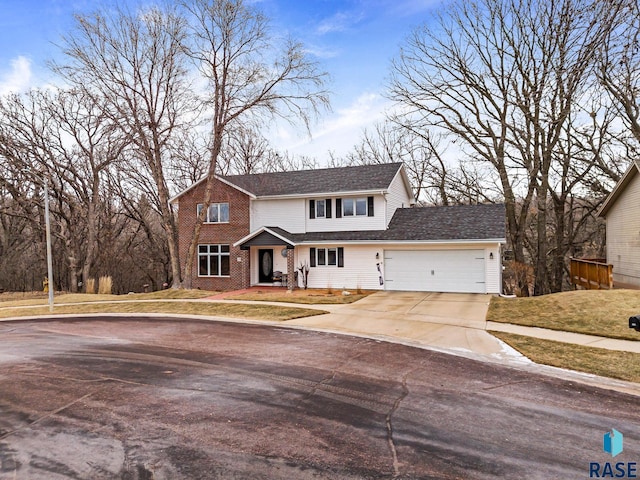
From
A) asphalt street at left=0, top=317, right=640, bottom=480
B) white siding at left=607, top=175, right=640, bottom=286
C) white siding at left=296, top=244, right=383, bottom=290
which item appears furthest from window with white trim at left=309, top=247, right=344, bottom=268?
white siding at left=607, top=175, right=640, bottom=286

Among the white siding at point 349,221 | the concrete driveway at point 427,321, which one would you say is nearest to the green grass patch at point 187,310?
the concrete driveway at point 427,321

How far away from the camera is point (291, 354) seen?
8.78 m

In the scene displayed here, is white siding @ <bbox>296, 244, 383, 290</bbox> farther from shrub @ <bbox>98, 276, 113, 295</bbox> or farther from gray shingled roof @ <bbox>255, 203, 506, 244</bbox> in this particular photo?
shrub @ <bbox>98, 276, 113, 295</bbox>

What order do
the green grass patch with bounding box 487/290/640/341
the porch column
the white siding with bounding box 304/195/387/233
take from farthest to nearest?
the white siding with bounding box 304/195/387/233 → the porch column → the green grass patch with bounding box 487/290/640/341

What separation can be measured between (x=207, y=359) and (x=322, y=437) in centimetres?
443

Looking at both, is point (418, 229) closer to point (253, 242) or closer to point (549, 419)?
point (253, 242)

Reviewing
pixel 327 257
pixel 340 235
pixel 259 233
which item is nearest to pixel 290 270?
pixel 327 257

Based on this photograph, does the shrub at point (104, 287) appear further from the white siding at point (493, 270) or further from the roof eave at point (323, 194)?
the white siding at point (493, 270)

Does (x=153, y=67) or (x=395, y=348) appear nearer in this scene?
(x=395, y=348)

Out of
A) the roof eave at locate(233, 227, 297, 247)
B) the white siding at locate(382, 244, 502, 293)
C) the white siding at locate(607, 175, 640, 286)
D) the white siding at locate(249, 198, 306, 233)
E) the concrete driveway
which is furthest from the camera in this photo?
the white siding at locate(249, 198, 306, 233)

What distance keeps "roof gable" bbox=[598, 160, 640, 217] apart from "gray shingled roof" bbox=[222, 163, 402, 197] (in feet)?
35.8

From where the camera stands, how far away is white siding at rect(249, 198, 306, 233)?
22281 mm

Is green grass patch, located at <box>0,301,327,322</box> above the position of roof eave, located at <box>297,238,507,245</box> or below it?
below

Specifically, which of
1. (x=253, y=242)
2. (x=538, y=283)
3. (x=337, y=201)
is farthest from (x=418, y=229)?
(x=538, y=283)
